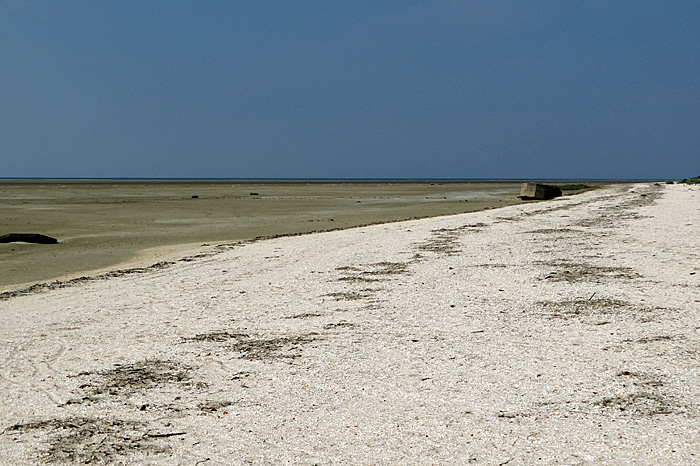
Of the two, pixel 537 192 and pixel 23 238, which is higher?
pixel 537 192

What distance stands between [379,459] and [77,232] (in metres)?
16.5

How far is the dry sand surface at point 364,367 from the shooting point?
370 centimetres

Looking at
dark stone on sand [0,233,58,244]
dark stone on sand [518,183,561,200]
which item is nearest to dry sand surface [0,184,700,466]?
dark stone on sand [0,233,58,244]

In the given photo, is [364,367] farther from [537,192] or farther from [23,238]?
[537,192]

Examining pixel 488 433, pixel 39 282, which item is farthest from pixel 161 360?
pixel 39 282

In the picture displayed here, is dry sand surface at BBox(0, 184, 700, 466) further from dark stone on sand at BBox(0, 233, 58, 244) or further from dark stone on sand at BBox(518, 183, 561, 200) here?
dark stone on sand at BBox(518, 183, 561, 200)

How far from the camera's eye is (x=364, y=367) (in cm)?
506

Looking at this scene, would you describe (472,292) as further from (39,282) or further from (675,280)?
(39,282)

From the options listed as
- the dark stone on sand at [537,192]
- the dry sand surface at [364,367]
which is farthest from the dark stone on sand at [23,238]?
the dark stone on sand at [537,192]

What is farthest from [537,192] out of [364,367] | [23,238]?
[364,367]

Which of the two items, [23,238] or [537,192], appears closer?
[23,238]

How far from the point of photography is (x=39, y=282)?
10.3m

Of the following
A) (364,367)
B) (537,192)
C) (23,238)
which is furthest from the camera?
(537,192)

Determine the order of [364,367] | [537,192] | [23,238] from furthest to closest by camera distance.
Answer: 1. [537,192]
2. [23,238]
3. [364,367]
